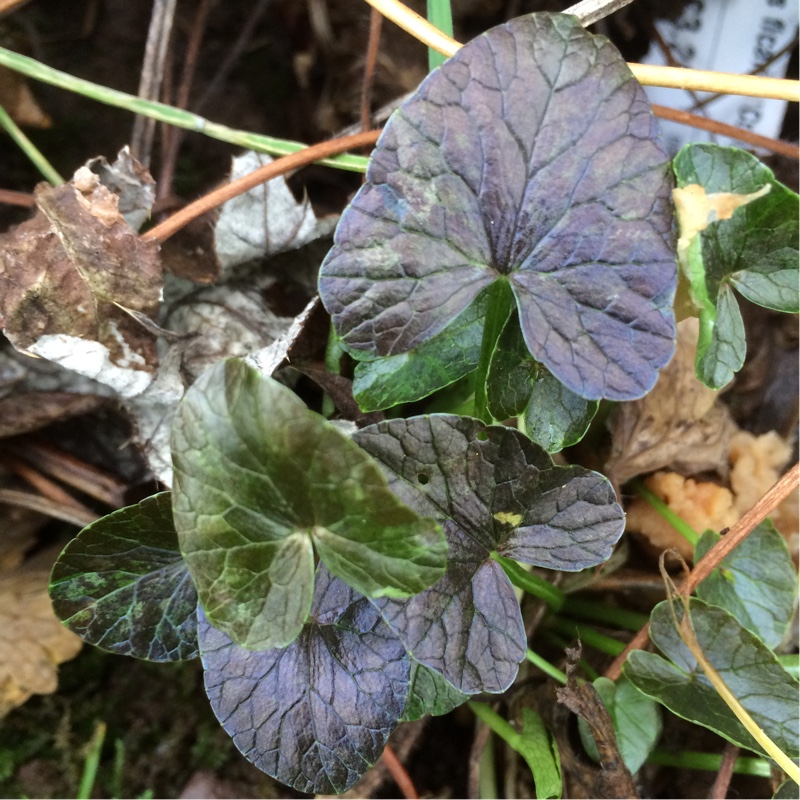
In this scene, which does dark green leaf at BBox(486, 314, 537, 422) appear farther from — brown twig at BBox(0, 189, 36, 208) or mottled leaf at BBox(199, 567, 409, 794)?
brown twig at BBox(0, 189, 36, 208)

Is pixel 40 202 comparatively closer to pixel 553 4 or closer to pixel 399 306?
pixel 399 306

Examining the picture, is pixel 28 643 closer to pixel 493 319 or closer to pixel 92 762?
pixel 92 762

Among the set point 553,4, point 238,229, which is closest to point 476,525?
point 238,229

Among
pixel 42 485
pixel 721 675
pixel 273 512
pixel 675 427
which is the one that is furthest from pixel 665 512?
pixel 42 485

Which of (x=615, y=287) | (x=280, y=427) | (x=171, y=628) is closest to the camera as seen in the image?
(x=280, y=427)

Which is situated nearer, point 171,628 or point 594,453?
point 171,628

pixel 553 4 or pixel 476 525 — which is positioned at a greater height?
pixel 553 4

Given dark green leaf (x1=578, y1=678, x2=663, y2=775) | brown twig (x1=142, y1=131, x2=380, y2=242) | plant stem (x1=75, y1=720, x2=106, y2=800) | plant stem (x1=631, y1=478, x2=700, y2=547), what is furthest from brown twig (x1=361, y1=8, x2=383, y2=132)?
plant stem (x1=75, y1=720, x2=106, y2=800)
